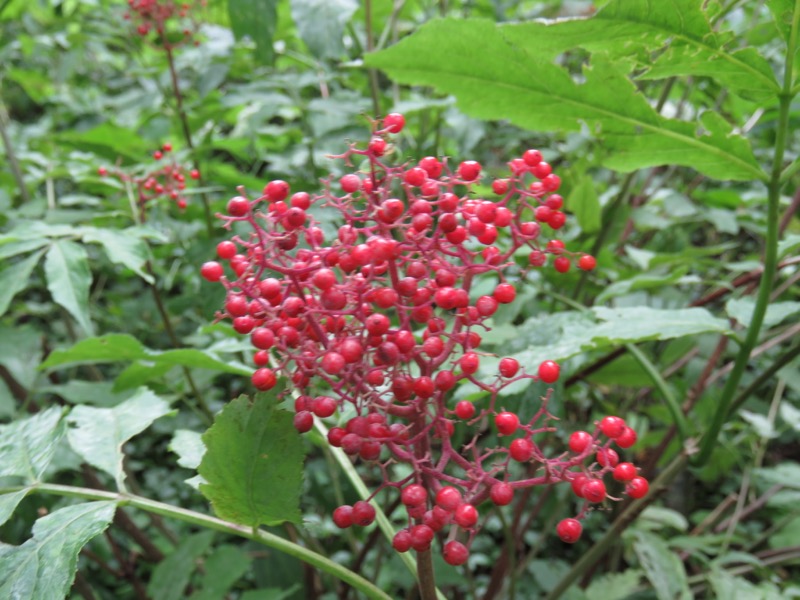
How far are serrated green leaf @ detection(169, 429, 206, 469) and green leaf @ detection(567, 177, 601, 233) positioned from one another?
40.4 inches

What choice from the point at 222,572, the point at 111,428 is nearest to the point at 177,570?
the point at 222,572

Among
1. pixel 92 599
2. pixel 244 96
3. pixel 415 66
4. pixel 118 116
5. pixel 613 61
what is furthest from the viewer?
pixel 118 116

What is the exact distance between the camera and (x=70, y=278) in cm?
120

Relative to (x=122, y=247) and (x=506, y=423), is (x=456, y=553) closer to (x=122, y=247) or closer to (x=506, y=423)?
(x=506, y=423)

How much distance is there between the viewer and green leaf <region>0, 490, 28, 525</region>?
71 cm

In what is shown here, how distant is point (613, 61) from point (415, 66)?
12.5 inches

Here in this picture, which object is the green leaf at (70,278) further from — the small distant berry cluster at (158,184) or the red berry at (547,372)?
the red berry at (547,372)

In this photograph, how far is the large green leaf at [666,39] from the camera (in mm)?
897

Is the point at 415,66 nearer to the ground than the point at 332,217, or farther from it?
farther from it

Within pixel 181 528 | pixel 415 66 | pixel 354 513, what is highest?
pixel 415 66

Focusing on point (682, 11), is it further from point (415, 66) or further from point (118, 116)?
point (118, 116)

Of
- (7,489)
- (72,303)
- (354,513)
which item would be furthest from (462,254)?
(72,303)

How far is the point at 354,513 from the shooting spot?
69cm

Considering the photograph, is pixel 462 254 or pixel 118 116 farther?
pixel 118 116
